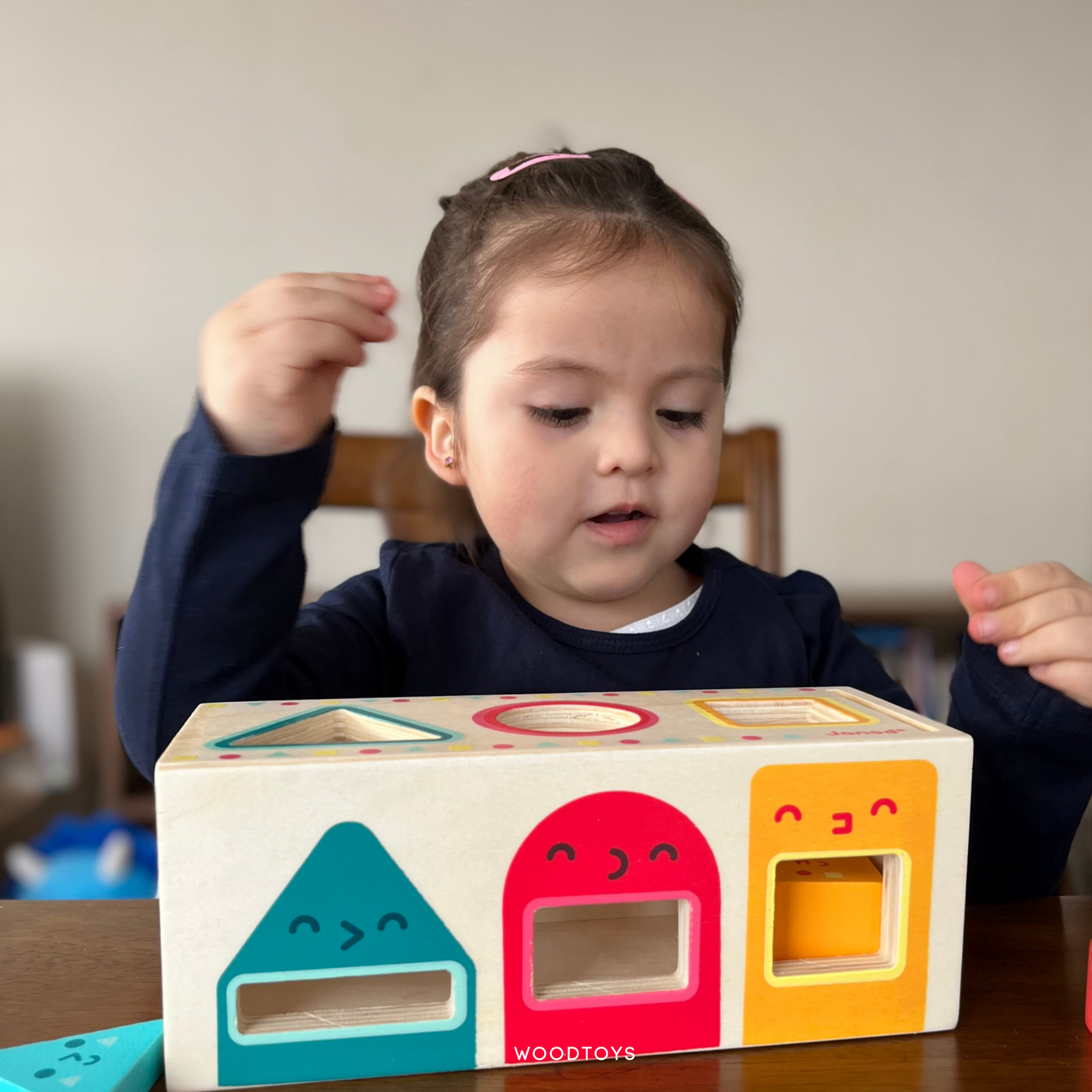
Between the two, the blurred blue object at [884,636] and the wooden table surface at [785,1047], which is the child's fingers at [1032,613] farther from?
the blurred blue object at [884,636]

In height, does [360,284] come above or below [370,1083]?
above

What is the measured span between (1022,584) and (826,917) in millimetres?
270

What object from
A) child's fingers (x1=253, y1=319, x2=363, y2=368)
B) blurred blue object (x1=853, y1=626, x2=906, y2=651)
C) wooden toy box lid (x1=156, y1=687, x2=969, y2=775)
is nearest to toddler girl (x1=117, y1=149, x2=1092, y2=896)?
child's fingers (x1=253, y1=319, x2=363, y2=368)

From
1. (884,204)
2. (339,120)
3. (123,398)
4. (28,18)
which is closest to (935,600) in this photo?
(884,204)

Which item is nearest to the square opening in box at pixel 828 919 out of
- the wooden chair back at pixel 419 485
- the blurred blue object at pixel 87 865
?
the wooden chair back at pixel 419 485

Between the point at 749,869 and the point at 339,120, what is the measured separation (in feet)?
7.20

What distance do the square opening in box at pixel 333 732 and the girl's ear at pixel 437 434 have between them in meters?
0.35

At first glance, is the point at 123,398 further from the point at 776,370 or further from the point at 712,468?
the point at 712,468

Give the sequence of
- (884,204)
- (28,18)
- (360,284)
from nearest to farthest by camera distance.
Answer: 1. (360,284)
2. (28,18)
3. (884,204)

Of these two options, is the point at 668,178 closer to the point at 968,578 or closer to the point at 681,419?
the point at 681,419

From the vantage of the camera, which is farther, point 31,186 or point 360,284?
point 31,186

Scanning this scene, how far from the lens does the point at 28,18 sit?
221 centimetres

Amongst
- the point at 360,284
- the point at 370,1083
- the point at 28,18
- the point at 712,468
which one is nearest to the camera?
the point at 370,1083

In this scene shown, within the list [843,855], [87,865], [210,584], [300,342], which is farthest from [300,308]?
[87,865]
